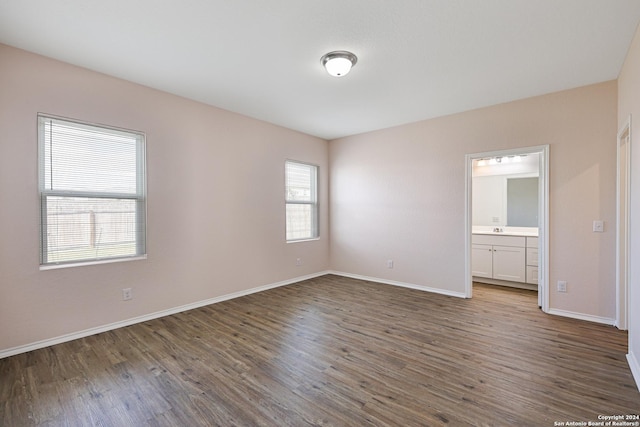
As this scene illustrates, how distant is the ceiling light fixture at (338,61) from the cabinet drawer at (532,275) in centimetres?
408

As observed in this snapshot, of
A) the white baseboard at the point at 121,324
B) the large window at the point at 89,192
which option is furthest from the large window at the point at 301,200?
the large window at the point at 89,192

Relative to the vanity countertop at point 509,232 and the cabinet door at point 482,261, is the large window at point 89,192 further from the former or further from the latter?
the cabinet door at point 482,261

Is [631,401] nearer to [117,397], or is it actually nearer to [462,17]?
[462,17]

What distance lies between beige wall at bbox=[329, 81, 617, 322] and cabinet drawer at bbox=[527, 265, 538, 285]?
1032 mm

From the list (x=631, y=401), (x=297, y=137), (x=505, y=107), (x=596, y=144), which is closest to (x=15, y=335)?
(x=297, y=137)

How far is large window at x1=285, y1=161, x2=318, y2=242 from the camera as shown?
17.2ft

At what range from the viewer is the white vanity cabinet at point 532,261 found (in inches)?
175

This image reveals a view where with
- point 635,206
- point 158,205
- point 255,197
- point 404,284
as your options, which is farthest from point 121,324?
point 635,206

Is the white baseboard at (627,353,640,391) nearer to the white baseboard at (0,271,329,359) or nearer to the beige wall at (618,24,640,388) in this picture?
the beige wall at (618,24,640,388)

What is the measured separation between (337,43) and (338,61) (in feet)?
0.54

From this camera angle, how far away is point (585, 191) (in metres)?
3.31

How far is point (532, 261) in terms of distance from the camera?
4465 millimetres

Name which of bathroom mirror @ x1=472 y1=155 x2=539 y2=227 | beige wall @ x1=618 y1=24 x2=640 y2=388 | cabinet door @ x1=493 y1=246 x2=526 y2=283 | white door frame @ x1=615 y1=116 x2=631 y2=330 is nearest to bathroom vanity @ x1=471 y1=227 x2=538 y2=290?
cabinet door @ x1=493 y1=246 x2=526 y2=283

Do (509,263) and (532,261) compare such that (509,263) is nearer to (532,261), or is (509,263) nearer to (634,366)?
(532,261)
